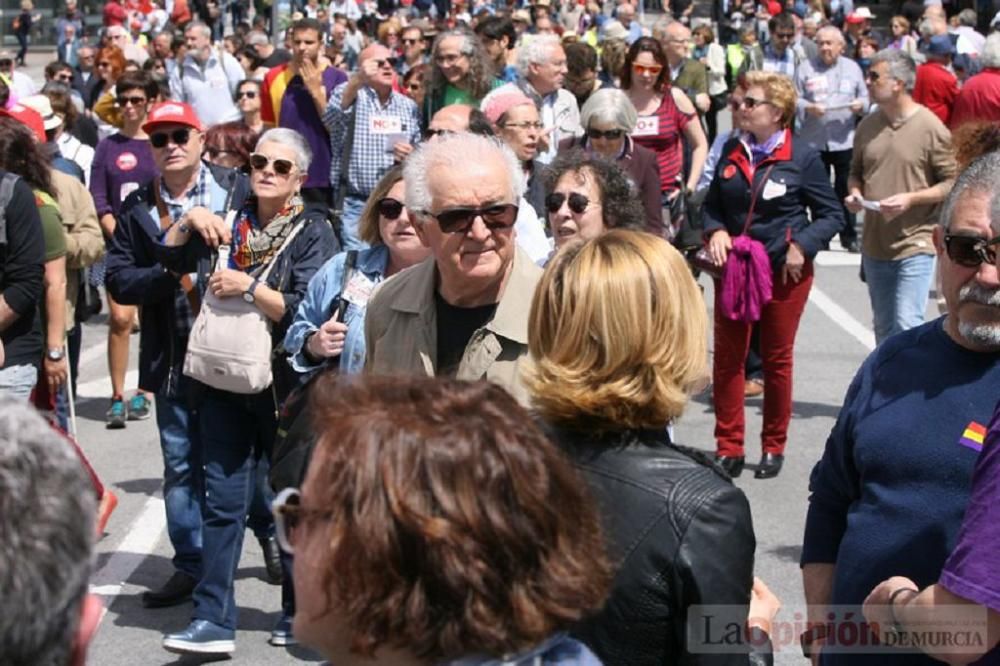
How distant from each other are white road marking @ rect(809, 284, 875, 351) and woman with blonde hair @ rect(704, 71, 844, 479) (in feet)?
10.5

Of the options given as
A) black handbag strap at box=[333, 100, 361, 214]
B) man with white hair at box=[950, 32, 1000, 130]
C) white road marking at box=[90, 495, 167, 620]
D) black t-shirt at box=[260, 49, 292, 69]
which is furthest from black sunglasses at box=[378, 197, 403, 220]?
black t-shirt at box=[260, 49, 292, 69]

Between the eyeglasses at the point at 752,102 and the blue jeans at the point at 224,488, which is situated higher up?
the eyeglasses at the point at 752,102

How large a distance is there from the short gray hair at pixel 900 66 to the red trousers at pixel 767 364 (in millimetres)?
1280

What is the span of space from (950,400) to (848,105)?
12.2 metres

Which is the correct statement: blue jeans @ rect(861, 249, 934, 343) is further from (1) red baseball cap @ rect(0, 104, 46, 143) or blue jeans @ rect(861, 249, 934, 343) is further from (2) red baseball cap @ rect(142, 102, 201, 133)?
(1) red baseball cap @ rect(0, 104, 46, 143)

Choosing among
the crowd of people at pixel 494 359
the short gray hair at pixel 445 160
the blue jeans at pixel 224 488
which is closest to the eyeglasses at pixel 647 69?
the crowd of people at pixel 494 359

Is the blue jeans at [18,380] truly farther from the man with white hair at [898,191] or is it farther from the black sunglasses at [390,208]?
the man with white hair at [898,191]

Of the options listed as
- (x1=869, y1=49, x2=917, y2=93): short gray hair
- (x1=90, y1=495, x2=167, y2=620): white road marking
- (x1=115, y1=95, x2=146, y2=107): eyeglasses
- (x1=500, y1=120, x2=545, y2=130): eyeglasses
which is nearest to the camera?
(x1=90, y1=495, x2=167, y2=620): white road marking

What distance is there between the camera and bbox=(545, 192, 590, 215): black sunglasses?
5.20 meters

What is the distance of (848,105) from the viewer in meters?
14.8

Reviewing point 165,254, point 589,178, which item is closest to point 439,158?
point 589,178

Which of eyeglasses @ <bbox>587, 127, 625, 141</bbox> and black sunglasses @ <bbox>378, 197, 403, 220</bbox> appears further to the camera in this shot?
eyeglasses @ <bbox>587, 127, 625, 141</bbox>

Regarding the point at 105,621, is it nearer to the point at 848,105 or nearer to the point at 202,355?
the point at 202,355

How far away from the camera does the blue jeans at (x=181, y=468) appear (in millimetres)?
5922
